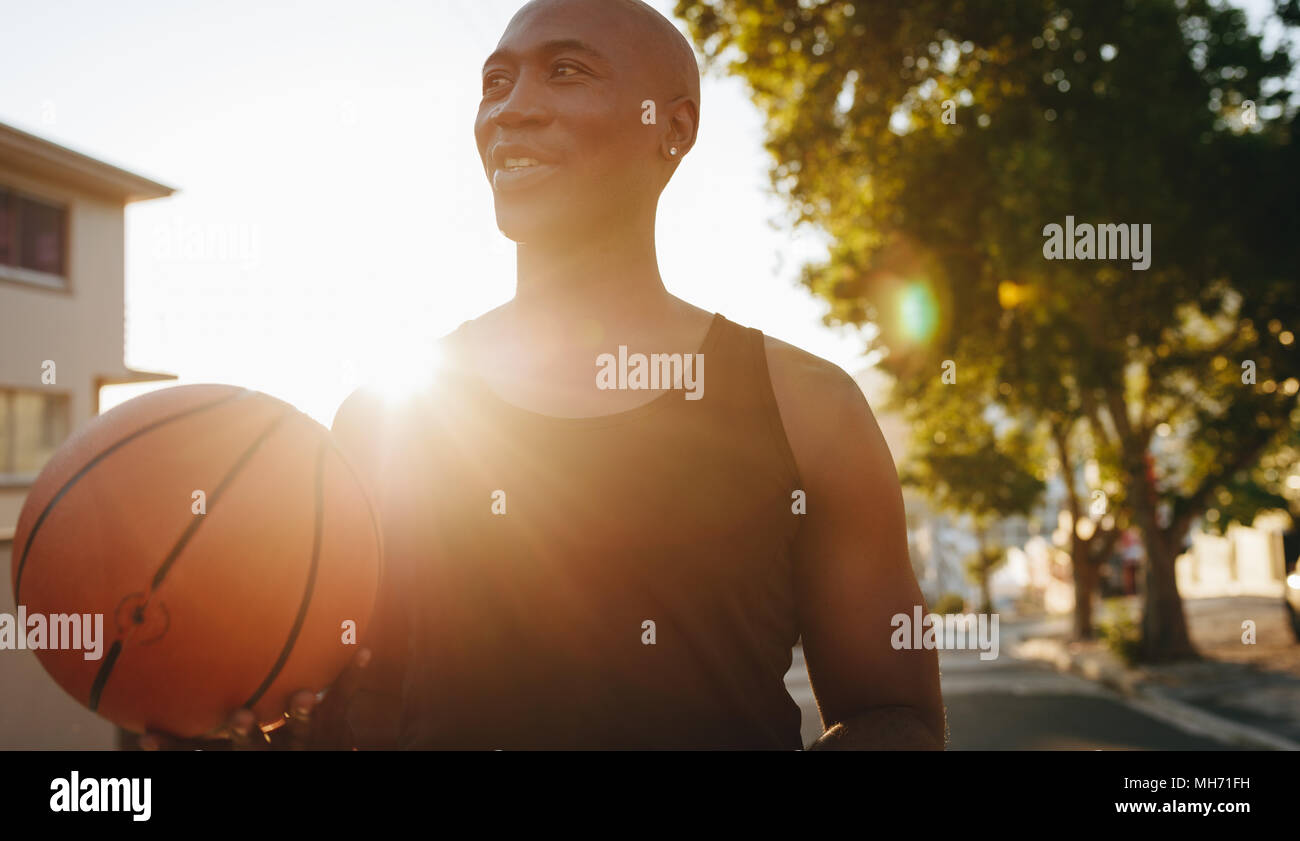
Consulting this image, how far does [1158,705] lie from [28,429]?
20.6 meters

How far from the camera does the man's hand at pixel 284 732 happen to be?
1.96m

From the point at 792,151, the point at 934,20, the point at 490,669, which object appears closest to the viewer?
the point at 490,669

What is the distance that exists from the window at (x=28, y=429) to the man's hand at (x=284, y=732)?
21302mm

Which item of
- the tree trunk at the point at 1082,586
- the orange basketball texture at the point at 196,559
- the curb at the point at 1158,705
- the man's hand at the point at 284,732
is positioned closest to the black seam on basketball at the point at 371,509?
the orange basketball texture at the point at 196,559

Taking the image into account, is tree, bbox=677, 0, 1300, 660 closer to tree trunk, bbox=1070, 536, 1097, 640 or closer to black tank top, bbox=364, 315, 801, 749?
tree trunk, bbox=1070, 536, 1097, 640

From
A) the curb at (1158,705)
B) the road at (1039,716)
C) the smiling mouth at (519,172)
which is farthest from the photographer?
the road at (1039,716)

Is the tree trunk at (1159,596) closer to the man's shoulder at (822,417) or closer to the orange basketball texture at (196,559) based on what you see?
the man's shoulder at (822,417)

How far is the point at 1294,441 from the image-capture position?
19.4 meters

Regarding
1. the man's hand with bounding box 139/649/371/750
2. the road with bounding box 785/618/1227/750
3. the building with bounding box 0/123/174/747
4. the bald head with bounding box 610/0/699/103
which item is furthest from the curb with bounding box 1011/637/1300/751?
the building with bounding box 0/123/174/747

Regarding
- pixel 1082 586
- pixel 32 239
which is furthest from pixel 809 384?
pixel 1082 586

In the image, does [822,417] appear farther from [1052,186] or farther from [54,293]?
[54,293]
